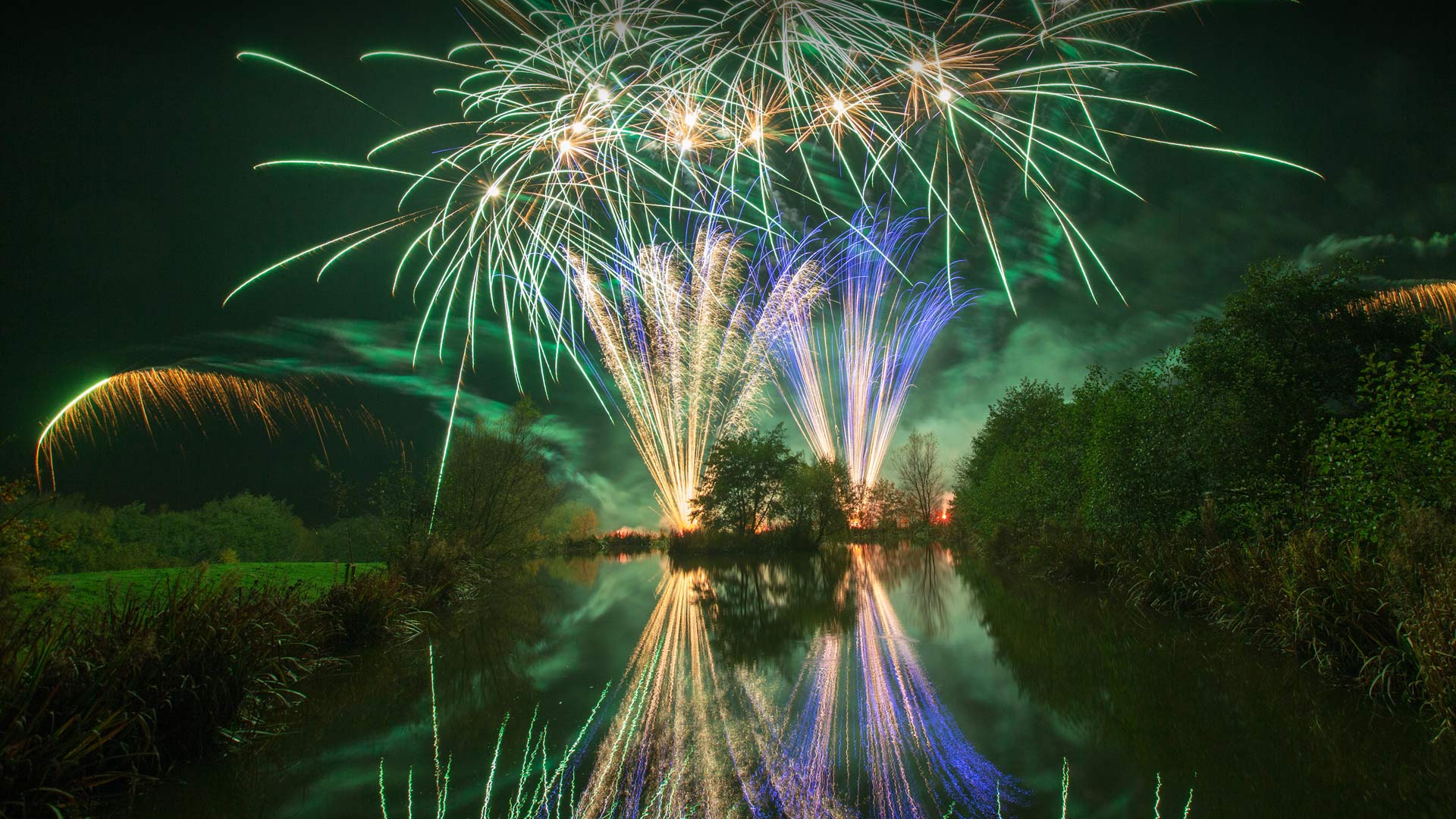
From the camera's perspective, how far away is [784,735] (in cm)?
479

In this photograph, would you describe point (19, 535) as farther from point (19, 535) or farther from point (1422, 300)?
point (1422, 300)

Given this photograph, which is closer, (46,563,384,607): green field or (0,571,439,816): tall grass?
(0,571,439,816): tall grass

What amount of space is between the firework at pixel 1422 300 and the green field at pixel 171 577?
60.2 feet

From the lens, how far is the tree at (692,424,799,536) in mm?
33531

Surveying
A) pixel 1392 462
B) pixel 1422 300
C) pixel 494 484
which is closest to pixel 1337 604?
pixel 1392 462

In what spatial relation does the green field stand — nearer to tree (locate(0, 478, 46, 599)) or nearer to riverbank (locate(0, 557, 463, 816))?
tree (locate(0, 478, 46, 599))

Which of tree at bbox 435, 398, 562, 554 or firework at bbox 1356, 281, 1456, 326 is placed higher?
firework at bbox 1356, 281, 1456, 326

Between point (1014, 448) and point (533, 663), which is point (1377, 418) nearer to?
point (533, 663)

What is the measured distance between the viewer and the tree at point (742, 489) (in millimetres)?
33531

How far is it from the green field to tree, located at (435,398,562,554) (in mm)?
3716

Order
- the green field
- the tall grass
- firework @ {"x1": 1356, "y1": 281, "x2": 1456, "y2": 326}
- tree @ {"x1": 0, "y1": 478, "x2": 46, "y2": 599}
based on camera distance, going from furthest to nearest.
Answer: firework @ {"x1": 1356, "y1": 281, "x2": 1456, "y2": 326}
the green field
tree @ {"x1": 0, "y1": 478, "x2": 46, "y2": 599}
the tall grass

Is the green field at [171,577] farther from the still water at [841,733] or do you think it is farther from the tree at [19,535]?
the still water at [841,733]

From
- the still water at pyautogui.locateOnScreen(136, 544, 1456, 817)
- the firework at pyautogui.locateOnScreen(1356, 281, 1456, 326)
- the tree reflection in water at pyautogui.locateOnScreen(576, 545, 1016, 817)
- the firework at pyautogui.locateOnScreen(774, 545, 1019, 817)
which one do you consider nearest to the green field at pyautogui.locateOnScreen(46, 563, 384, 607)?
the still water at pyautogui.locateOnScreen(136, 544, 1456, 817)

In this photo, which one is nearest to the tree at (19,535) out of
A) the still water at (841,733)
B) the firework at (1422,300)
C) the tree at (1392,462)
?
the still water at (841,733)
